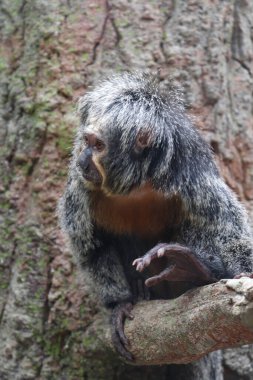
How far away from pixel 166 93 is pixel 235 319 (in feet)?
5.56

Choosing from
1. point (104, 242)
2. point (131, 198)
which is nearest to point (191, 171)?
point (131, 198)

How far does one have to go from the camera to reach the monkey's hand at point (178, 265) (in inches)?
135

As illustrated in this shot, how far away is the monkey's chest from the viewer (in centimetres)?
402

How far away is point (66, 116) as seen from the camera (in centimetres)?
489

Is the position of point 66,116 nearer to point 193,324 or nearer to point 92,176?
point 92,176

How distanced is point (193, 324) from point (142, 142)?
44.2 inches

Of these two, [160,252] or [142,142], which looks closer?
[160,252]

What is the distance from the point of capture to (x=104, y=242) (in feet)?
14.0

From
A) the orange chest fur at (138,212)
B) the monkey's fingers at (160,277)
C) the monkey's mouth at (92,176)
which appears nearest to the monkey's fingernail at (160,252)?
the monkey's fingers at (160,277)

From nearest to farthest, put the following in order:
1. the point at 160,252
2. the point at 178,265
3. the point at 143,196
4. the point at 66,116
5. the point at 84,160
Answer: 1. the point at 160,252
2. the point at 178,265
3. the point at 84,160
4. the point at 143,196
5. the point at 66,116

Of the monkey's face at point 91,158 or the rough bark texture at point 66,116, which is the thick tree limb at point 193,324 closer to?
the rough bark texture at point 66,116

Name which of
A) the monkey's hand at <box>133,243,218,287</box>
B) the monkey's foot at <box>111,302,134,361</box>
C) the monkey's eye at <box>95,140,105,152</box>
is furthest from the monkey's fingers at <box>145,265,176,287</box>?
the monkey's eye at <box>95,140,105,152</box>

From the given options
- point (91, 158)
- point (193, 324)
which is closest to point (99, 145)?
point (91, 158)

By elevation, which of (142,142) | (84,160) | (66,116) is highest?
(66,116)
